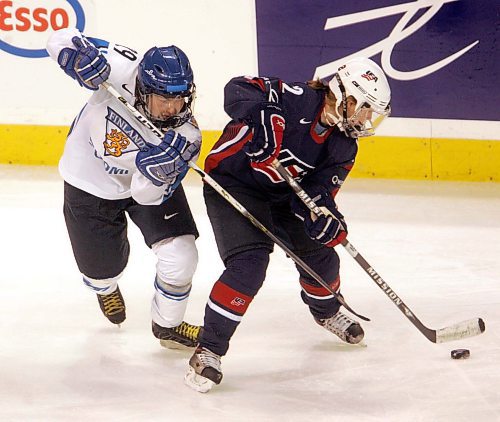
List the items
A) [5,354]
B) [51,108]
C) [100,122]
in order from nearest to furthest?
[100,122] → [5,354] → [51,108]

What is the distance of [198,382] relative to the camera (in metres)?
3.30

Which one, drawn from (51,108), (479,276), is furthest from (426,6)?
(51,108)

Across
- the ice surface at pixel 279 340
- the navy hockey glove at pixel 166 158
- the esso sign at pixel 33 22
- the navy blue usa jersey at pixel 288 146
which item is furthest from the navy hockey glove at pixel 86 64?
the esso sign at pixel 33 22

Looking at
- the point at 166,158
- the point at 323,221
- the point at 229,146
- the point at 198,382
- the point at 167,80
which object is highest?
the point at 167,80

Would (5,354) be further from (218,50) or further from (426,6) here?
(426,6)

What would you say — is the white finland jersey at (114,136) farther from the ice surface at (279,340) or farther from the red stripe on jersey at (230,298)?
the ice surface at (279,340)

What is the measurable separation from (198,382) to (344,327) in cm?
63

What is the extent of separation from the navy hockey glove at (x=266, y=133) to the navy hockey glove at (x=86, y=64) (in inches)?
19.1

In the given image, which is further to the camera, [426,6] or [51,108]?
[51,108]

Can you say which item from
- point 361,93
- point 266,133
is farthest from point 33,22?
point 361,93

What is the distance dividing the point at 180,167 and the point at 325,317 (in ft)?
2.90

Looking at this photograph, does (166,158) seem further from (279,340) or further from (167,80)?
(279,340)

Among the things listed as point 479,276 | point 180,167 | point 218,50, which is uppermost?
point 180,167

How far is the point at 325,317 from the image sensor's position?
370 centimetres
